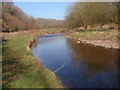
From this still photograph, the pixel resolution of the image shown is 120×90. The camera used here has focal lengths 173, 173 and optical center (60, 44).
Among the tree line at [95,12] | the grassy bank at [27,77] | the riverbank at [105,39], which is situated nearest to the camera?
the grassy bank at [27,77]

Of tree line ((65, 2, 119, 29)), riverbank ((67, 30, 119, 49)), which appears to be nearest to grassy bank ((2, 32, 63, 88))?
riverbank ((67, 30, 119, 49))

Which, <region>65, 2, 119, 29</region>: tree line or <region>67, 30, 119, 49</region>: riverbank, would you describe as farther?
<region>65, 2, 119, 29</region>: tree line

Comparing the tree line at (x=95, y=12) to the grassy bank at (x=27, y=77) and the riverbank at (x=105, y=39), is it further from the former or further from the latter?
the grassy bank at (x=27, y=77)

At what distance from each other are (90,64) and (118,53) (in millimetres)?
4473

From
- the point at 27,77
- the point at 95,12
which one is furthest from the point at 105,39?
the point at 27,77

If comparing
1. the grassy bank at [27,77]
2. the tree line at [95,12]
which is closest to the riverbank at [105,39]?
the tree line at [95,12]

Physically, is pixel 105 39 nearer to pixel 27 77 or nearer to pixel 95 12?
pixel 95 12

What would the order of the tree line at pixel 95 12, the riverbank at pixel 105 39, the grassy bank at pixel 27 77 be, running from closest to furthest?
the grassy bank at pixel 27 77 → the riverbank at pixel 105 39 → the tree line at pixel 95 12

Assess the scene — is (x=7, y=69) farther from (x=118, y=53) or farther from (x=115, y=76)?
(x=118, y=53)

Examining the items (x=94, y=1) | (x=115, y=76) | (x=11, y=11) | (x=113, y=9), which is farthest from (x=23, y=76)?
(x=11, y=11)

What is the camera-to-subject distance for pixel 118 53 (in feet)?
54.9

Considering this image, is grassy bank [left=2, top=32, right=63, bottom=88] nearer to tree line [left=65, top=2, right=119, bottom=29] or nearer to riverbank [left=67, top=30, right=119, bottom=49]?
riverbank [left=67, top=30, right=119, bottom=49]

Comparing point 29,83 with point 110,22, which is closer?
point 29,83

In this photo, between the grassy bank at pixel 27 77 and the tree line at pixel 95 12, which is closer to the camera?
the grassy bank at pixel 27 77
